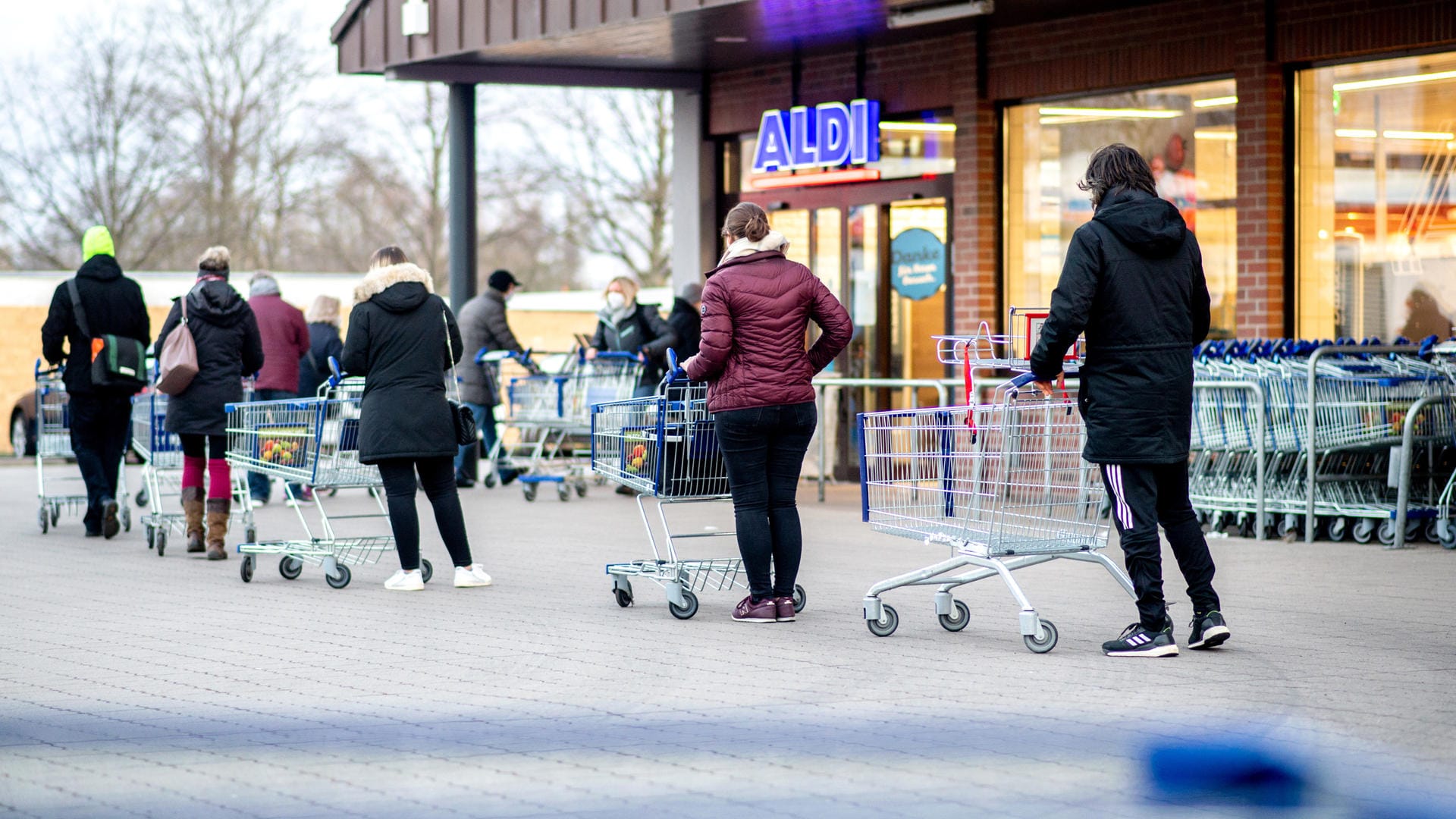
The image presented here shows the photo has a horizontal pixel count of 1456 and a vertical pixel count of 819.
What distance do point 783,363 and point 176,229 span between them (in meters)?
39.8

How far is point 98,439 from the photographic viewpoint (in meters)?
12.8

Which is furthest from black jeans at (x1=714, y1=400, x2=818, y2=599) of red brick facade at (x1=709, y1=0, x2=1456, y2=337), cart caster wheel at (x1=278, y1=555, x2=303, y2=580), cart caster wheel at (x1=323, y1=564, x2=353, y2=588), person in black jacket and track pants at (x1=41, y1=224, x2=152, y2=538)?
red brick facade at (x1=709, y1=0, x2=1456, y2=337)

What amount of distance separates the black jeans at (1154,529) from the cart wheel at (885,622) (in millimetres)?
1067

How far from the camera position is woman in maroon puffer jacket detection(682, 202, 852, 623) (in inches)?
324

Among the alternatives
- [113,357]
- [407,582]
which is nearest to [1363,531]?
[407,582]

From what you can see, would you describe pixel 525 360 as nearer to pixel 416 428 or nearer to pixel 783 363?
pixel 416 428

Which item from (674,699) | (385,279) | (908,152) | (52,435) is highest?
(908,152)

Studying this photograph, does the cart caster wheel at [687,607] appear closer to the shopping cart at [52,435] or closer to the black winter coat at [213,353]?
the black winter coat at [213,353]

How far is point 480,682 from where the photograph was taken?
6.91m

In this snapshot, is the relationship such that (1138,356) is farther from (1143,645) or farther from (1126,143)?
(1126,143)

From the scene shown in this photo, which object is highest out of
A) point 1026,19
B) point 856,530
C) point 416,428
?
point 1026,19

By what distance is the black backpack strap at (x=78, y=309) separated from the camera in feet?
41.0

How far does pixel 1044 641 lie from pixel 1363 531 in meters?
5.27

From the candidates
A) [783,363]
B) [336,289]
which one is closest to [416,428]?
[783,363]
